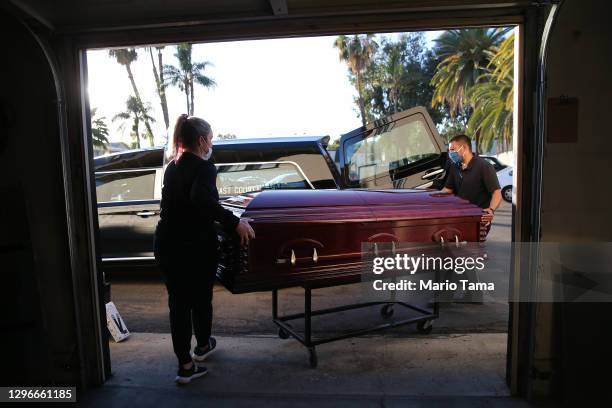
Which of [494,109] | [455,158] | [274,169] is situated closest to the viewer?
[455,158]

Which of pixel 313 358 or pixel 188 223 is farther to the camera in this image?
pixel 313 358

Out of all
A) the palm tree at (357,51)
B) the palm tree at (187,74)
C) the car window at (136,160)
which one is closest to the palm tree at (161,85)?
the palm tree at (187,74)

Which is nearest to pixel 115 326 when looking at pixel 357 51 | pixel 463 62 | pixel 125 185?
pixel 125 185

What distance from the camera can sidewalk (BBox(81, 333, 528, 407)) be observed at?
2592 mm

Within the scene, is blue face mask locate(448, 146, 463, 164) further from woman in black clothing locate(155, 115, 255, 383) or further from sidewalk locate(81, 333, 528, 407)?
woman in black clothing locate(155, 115, 255, 383)

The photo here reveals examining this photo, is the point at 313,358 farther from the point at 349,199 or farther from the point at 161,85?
the point at 161,85

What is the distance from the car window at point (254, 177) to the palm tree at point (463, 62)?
66.9 ft

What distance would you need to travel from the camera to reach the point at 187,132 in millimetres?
2602

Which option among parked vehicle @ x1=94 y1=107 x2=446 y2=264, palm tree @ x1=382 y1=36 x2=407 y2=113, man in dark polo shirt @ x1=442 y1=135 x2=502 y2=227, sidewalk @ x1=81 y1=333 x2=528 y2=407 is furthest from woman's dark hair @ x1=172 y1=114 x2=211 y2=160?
palm tree @ x1=382 y1=36 x2=407 y2=113

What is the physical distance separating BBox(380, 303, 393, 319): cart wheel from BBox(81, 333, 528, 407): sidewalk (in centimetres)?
52

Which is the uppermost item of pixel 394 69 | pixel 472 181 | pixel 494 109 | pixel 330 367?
pixel 394 69

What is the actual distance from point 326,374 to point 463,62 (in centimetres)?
2525

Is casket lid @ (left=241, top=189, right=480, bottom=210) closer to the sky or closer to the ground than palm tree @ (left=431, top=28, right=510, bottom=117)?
closer to the ground

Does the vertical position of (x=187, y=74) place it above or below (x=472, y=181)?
above
